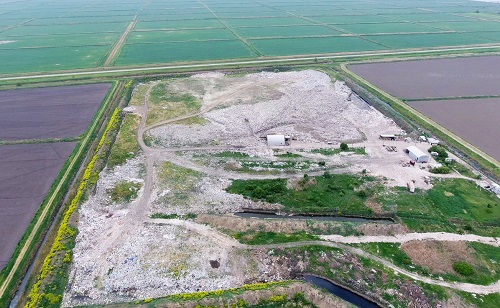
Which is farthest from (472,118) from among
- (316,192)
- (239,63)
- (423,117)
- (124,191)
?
(124,191)

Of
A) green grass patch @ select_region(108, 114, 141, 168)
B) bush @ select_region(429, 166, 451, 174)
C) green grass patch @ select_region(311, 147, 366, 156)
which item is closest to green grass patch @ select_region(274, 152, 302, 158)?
green grass patch @ select_region(311, 147, 366, 156)

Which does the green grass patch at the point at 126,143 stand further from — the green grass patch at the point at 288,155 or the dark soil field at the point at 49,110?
the green grass patch at the point at 288,155

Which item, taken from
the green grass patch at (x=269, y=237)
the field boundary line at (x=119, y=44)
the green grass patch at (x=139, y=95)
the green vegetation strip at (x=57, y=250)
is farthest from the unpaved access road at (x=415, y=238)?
the field boundary line at (x=119, y=44)

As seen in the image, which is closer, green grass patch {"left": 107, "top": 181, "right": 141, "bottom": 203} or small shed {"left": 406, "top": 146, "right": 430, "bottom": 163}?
green grass patch {"left": 107, "top": 181, "right": 141, "bottom": 203}

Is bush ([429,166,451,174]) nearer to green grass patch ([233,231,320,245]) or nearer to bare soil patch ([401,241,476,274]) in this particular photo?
bare soil patch ([401,241,476,274])

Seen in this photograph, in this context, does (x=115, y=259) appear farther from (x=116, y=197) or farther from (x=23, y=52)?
(x=23, y=52)

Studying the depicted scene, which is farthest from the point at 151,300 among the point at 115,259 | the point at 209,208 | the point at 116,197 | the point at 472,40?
the point at 472,40

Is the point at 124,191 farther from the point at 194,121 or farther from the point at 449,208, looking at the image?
the point at 449,208
